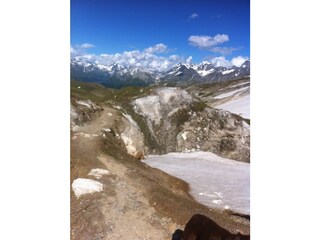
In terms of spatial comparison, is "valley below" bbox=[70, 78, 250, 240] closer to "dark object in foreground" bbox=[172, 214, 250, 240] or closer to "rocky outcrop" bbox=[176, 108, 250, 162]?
"rocky outcrop" bbox=[176, 108, 250, 162]

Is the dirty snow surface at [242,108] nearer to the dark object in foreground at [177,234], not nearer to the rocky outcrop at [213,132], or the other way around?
the rocky outcrop at [213,132]

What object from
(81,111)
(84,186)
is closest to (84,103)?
(81,111)

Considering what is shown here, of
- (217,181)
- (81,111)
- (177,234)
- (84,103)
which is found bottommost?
(177,234)

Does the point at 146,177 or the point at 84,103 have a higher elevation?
the point at 84,103

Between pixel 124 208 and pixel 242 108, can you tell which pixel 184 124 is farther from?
pixel 124 208

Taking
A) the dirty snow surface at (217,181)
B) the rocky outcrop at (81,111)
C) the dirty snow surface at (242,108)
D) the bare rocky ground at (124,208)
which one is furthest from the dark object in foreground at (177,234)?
the rocky outcrop at (81,111)
